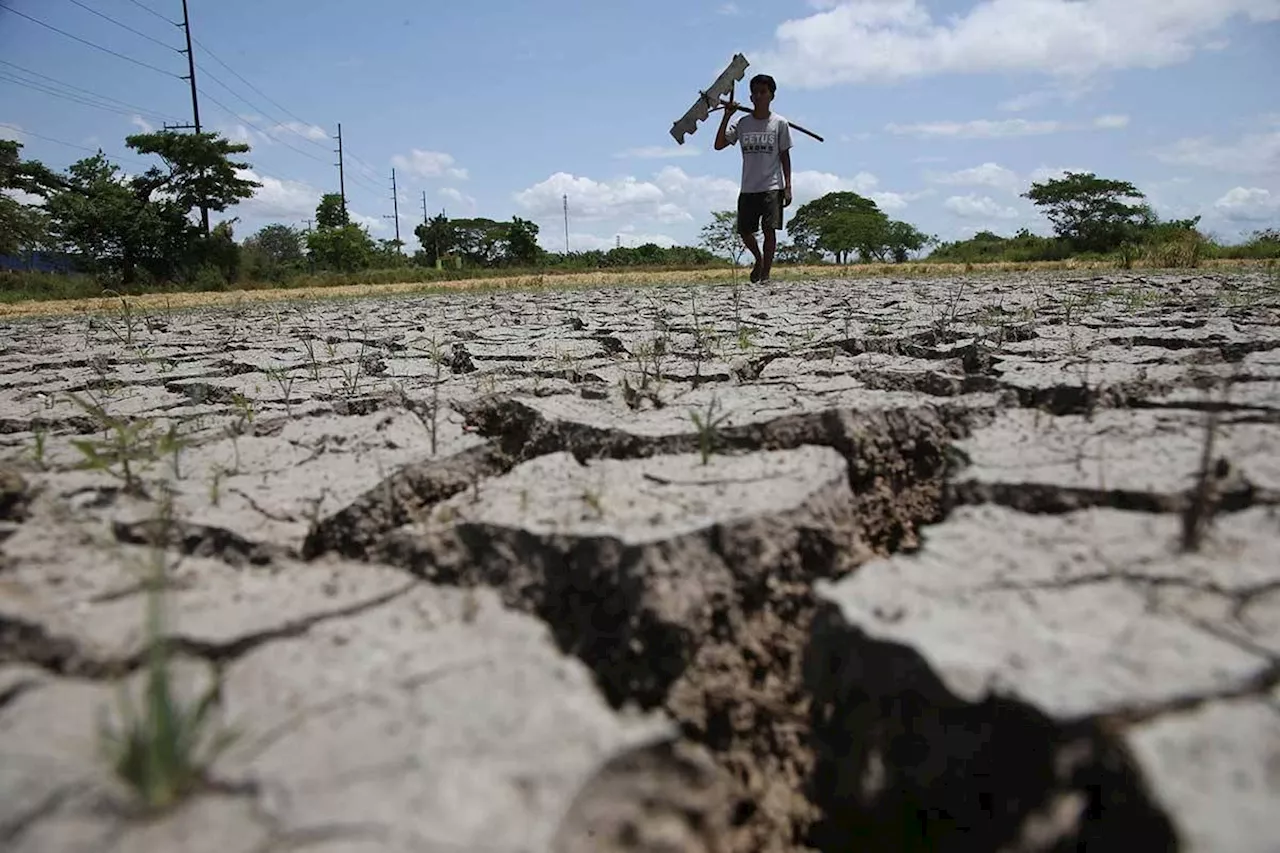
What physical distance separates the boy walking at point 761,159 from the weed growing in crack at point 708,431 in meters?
4.67

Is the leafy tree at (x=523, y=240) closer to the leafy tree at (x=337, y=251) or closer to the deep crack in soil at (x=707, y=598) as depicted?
the leafy tree at (x=337, y=251)

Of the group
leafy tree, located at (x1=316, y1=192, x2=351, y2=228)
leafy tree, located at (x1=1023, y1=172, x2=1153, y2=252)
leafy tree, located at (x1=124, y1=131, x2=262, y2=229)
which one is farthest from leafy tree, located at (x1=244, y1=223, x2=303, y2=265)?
leafy tree, located at (x1=1023, y1=172, x2=1153, y2=252)

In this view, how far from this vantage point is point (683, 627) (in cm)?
92

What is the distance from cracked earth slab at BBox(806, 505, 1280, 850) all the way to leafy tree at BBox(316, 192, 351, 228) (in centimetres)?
3695

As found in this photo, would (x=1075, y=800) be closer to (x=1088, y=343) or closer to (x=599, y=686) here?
(x=599, y=686)

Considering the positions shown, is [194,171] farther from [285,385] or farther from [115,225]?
[285,385]

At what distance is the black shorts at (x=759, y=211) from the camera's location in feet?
20.0

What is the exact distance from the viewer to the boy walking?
600 cm

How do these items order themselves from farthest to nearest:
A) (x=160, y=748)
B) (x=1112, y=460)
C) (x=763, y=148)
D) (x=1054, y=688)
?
(x=763, y=148) → (x=1112, y=460) → (x=1054, y=688) → (x=160, y=748)

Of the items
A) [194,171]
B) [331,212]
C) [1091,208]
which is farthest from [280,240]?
[1091,208]

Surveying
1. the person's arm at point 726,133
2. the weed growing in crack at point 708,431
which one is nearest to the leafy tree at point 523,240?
the person's arm at point 726,133

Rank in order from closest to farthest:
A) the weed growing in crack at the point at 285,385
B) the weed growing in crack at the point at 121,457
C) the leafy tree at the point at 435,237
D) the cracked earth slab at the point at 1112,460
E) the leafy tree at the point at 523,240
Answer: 1. the cracked earth slab at the point at 1112,460
2. the weed growing in crack at the point at 121,457
3. the weed growing in crack at the point at 285,385
4. the leafy tree at the point at 523,240
5. the leafy tree at the point at 435,237

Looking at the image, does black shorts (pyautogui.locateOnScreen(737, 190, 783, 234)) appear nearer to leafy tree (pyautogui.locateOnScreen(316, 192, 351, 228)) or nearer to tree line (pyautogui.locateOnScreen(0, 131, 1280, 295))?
tree line (pyautogui.locateOnScreen(0, 131, 1280, 295))

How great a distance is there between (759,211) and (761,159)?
15.3 inches
